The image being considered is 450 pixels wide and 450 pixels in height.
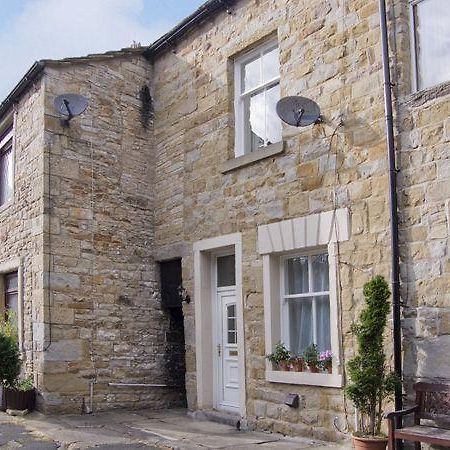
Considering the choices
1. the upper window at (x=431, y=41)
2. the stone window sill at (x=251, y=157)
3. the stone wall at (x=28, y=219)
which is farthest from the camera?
the stone wall at (x=28, y=219)

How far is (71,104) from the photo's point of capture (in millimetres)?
10141

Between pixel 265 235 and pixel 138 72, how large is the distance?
14.3ft

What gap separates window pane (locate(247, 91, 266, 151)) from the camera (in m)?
9.24

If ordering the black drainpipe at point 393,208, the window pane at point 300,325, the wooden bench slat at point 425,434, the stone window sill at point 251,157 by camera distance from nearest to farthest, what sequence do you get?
1. the wooden bench slat at point 425,434
2. the black drainpipe at point 393,208
3. the window pane at point 300,325
4. the stone window sill at point 251,157

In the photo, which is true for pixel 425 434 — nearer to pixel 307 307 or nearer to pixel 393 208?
pixel 393 208

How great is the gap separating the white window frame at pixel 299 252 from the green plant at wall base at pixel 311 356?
0.42ft

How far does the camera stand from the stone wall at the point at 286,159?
24.6ft

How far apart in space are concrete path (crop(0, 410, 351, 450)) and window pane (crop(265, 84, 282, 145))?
12.8 feet

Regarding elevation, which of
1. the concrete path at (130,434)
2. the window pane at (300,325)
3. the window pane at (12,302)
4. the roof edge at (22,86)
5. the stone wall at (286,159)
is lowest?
the concrete path at (130,434)

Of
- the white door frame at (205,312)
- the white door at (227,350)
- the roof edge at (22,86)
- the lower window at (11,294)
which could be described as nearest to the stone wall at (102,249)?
the roof edge at (22,86)

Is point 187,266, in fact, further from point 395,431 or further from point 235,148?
point 395,431

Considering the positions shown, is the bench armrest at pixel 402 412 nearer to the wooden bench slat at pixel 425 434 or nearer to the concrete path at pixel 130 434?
the wooden bench slat at pixel 425 434

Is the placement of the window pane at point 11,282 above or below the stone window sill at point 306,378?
above

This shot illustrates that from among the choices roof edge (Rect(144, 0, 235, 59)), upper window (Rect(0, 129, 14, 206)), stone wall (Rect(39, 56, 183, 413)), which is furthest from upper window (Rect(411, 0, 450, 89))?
upper window (Rect(0, 129, 14, 206))
